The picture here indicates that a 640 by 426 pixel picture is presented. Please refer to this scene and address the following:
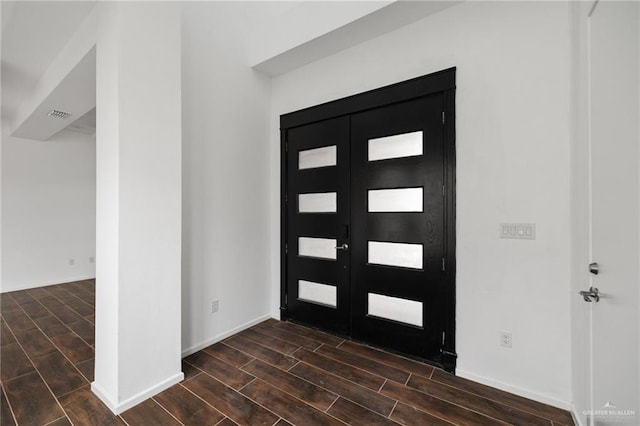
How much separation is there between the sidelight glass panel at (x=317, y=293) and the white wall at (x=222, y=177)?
480mm

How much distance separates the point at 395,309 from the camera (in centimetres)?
240

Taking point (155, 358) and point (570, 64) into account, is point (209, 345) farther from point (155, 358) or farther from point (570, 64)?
point (570, 64)

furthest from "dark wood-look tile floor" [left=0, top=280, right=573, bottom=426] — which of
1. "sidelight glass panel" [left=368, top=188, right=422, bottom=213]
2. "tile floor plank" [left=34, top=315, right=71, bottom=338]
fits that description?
"sidelight glass panel" [left=368, top=188, right=422, bottom=213]

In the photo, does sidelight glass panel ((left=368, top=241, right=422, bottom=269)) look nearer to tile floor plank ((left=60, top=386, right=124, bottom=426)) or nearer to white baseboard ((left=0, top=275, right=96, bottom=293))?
tile floor plank ((left=60, top=386, right=124, bottom=426))

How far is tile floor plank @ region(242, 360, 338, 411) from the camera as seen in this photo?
5.94 feet

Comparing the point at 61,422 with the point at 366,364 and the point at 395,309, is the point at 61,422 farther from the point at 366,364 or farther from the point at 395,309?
the point at 395,309

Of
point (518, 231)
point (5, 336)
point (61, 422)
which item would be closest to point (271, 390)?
point (61, 422)

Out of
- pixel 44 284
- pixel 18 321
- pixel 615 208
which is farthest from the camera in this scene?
pixel 44 284

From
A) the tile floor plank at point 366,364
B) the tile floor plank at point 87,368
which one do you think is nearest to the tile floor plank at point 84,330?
the tile floor plank at point 87,368

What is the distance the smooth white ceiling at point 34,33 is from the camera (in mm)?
2113

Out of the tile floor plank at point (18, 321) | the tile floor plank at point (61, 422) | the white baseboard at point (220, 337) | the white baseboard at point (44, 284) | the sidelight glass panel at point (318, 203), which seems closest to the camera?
the tile floor plank at point (61, 422)

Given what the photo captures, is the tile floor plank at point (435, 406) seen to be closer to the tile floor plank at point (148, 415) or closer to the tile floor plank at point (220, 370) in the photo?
the tile floor plank at point (220, 370)

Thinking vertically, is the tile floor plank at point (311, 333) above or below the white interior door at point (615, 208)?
below

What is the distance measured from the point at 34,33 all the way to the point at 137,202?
222cm
